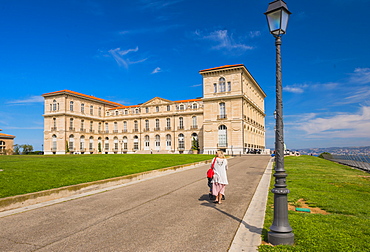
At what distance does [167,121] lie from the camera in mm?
66625

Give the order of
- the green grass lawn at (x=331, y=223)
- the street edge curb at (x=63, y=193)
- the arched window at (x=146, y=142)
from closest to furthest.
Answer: the green grass lawn at (x=331, y=223) < the street edge curb at (x=63, y=193) < the arched window at (x=146, y=142)

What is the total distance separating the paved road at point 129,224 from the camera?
195 inches

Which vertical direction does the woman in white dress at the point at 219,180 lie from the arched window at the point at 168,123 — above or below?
below

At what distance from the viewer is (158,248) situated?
4.73 metres

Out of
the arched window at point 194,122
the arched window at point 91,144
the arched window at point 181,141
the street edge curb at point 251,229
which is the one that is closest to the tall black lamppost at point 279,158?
the street edge curb at point 251,229

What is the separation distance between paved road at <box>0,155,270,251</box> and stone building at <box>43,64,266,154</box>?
146ft

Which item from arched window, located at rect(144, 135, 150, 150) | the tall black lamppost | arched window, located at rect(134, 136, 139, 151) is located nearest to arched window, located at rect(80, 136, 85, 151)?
arched window, located at rect(134, 136, 139, 151)

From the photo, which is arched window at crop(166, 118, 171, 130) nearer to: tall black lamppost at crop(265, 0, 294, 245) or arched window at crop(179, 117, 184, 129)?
arched window at crop(179, 117, 184, 129)

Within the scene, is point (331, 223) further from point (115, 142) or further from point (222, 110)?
point (115, 142)

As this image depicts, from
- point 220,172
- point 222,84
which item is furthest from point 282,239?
point 222,84

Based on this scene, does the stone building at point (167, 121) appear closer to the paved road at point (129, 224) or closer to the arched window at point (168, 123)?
the arched window at point (168, 123)

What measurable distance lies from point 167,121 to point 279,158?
61790mm

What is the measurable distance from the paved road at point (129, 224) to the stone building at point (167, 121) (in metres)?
44.4

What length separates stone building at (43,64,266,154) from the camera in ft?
176
